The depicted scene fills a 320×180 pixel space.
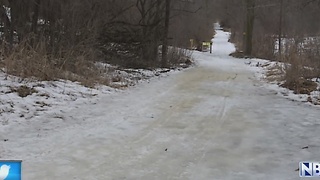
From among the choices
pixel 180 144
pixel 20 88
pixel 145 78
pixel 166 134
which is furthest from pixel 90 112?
pixel 145 78

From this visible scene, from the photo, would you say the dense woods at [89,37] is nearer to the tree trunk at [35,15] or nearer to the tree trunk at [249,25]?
the tree trunk at [35,15]

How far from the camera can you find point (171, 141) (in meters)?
6.53

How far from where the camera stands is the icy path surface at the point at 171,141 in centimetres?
517

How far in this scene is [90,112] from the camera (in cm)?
863

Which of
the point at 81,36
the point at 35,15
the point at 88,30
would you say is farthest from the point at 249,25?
the point at 81,36

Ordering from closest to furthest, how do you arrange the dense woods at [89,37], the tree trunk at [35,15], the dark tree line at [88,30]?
1. the dense woods at [89,37]
2. the dark tree line at [88,30]
3. the tree trunk at [35,15]

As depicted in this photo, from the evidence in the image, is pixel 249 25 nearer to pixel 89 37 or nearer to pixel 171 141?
pixel 89 37

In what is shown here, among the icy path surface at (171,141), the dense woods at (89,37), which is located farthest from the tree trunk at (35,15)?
the icy path surface at (171,141)

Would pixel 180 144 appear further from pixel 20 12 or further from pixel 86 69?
pixel 20 12

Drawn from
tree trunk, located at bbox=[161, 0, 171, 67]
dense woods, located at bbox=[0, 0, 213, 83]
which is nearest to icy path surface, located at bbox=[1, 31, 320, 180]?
dense woods, located at bbox=[0, 0, 213, 83]

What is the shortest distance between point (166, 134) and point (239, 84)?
8120 mm

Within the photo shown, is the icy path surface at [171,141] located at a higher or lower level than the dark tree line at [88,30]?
lower

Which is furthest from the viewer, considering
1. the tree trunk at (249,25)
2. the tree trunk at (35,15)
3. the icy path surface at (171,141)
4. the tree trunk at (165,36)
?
the tree trunk at (249,25)

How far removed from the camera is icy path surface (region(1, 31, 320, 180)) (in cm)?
517
